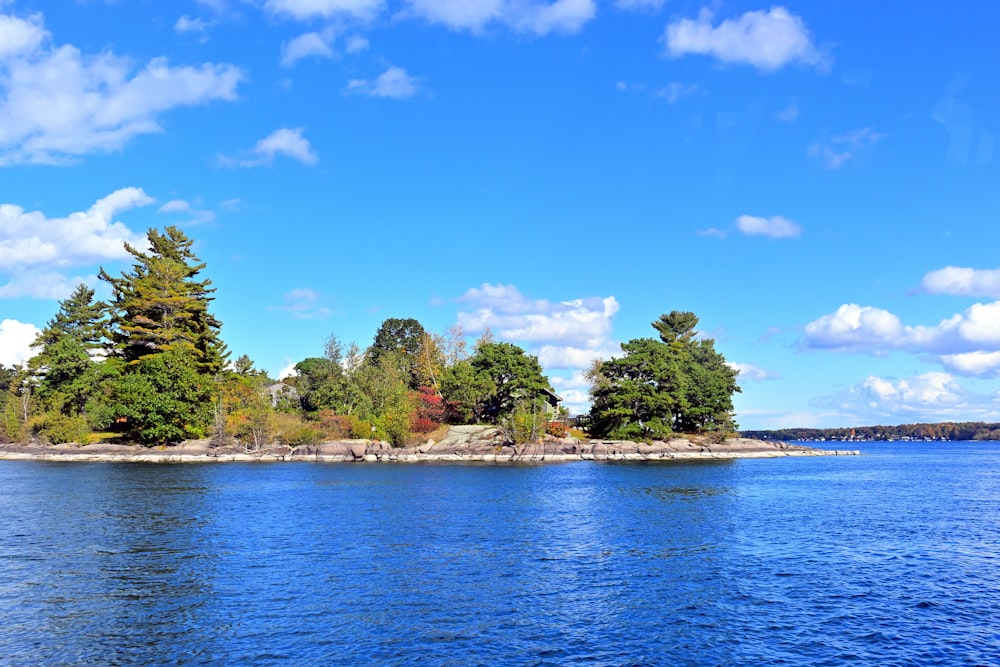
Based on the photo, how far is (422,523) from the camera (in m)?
37.6

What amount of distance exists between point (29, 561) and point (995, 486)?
7514 centimetres

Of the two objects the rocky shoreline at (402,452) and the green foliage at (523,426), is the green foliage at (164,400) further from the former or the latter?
the green foliage at (523,426)

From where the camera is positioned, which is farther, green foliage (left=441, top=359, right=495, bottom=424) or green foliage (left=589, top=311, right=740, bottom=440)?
green foliage (left=589, top=311, right=740, bottom=440)

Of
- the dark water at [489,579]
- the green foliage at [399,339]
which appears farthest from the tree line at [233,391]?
the dark water at [489,579]

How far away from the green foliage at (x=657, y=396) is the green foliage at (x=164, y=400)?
5326 cm

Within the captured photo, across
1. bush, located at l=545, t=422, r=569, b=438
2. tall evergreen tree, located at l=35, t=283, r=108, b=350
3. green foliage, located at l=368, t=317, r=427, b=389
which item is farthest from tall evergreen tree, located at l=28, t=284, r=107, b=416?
bush, located at l=545, t=422, r=569, b=438

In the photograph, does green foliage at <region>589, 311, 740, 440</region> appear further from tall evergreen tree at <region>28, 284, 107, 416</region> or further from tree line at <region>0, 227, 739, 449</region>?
tall evergreen tree at <region>28, 284, 107, 416</region>

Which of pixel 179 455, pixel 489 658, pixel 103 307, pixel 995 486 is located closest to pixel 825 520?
pixel 489 658

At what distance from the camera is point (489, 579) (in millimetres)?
25625

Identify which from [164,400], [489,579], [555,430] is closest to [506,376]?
[555,430]

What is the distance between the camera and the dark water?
736 inches

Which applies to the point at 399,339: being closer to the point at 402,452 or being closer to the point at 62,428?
the point at 402,452

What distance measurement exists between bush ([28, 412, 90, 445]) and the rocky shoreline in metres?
1.56

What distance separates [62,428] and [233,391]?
21.3 metres
